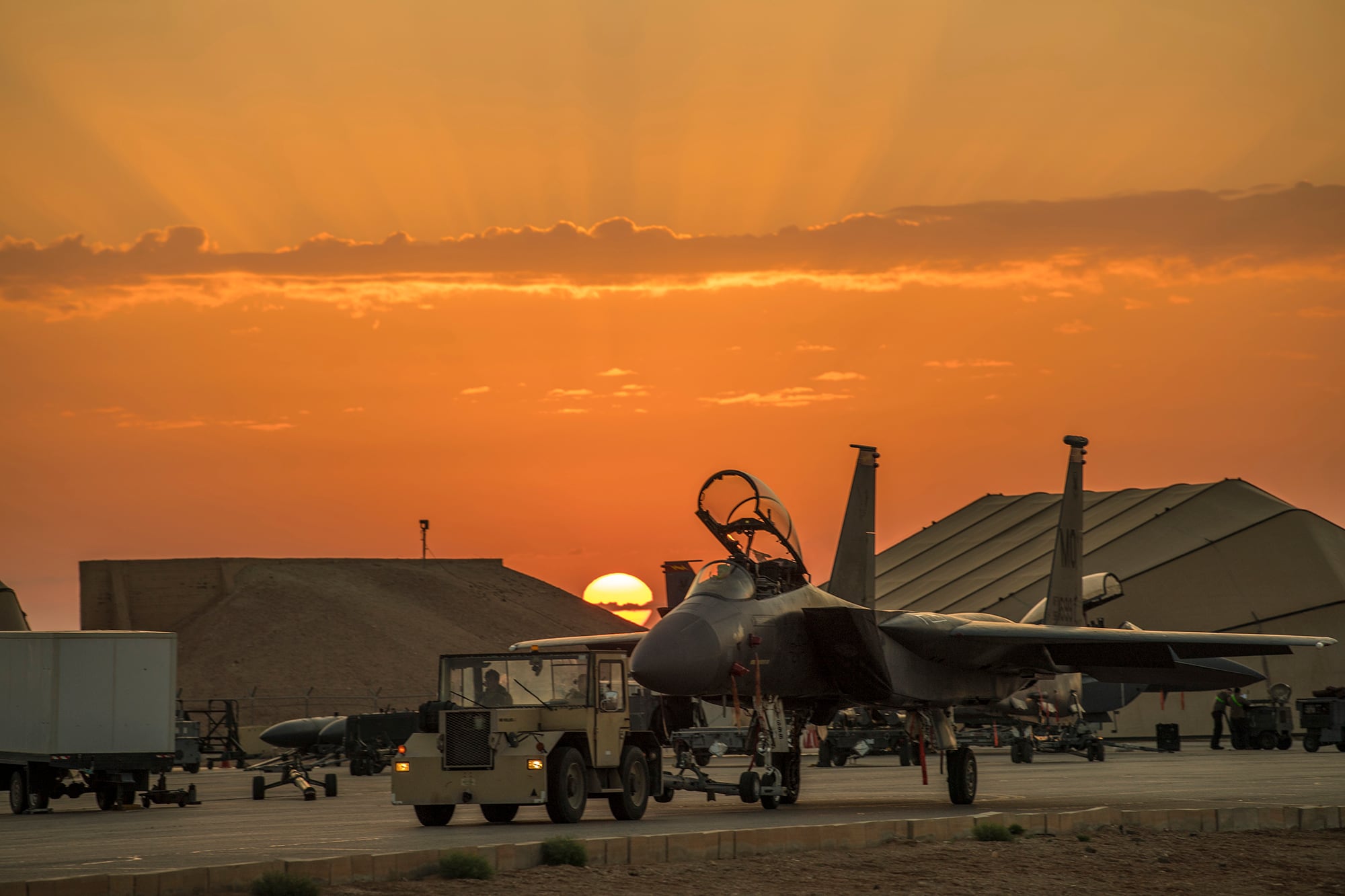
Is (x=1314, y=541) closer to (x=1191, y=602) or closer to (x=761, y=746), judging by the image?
(x=1191, y=602)

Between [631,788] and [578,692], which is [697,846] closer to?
[578,692]

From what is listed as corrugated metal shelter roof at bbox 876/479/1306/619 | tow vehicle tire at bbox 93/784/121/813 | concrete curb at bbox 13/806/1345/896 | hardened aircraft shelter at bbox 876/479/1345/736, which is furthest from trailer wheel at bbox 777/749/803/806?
corrugated metal shelter roof at bbox 876/479/1306/619

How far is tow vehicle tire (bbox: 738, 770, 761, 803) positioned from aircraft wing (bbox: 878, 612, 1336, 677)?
3.12 m

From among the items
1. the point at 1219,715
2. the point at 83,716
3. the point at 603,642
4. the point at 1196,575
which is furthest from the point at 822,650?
the point at 1196,575

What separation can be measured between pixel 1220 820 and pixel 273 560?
10422cm

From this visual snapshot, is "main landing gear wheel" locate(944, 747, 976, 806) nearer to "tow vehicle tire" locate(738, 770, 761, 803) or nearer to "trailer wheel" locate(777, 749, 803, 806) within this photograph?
"trailer wheel" locate(777, 749, 803, 806)

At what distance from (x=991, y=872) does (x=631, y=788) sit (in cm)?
688

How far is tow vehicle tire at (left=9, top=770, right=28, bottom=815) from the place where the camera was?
1000 inches

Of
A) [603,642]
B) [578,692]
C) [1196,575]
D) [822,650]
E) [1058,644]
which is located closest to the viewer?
[578,692]

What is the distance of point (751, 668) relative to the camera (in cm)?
2014

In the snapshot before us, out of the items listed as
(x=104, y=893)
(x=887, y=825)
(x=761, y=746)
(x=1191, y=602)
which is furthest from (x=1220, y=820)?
(x=1191, y=602)

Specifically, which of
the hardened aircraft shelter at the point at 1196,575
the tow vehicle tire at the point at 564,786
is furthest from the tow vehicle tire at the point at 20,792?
the hardened aircraft shelter at the point at 1196,575

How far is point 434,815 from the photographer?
62.3 feet

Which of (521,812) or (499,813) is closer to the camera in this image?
(499,813)
